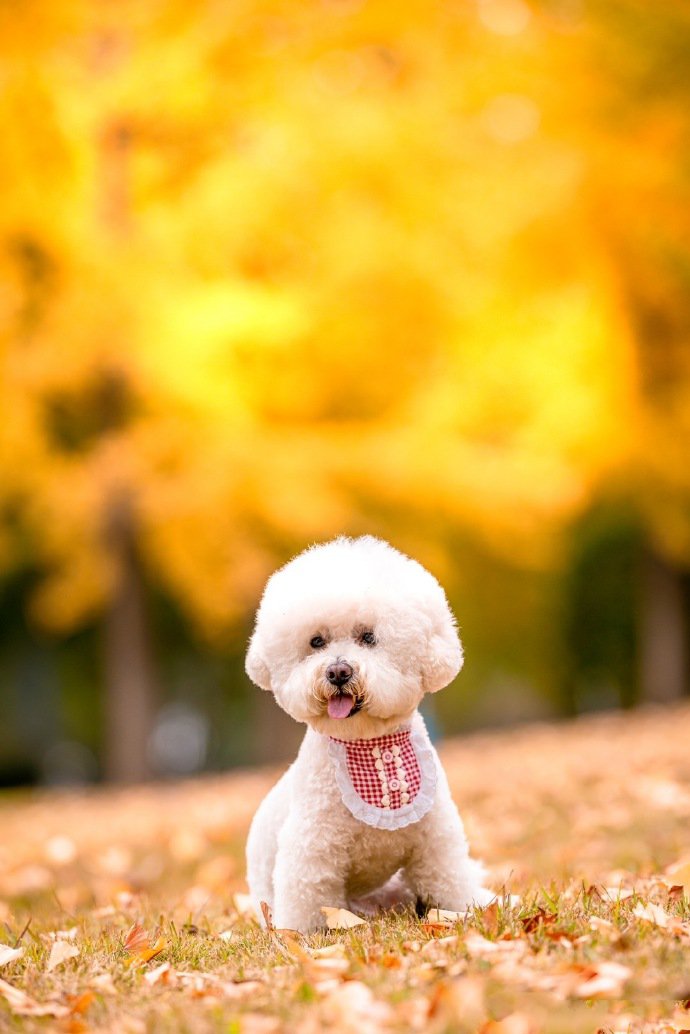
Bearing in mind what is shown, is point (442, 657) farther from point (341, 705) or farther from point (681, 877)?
point (681, 877)

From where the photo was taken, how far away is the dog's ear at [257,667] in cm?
324

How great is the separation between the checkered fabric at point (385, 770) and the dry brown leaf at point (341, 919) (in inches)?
11.4

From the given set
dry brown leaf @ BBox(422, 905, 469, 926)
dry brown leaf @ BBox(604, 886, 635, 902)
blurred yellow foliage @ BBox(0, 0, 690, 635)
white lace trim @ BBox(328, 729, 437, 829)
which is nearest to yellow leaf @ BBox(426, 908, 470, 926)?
dry brown leaf @ BBox(422, 905, 469, 926)

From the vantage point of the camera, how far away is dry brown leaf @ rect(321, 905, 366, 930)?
3.09 metres

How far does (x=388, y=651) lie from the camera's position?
3.08 metres

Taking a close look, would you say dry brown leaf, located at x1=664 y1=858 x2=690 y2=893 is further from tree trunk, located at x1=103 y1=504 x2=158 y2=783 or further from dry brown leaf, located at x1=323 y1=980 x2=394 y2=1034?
tree trunk, located at x1=103 y1=504 x2=158 y2=783

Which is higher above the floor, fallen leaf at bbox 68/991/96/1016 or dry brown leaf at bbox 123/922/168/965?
fallen leaf at bbox 68/991/96/1016

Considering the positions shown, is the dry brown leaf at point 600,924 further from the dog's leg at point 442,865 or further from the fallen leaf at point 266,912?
the fallen leaf at point 266,912

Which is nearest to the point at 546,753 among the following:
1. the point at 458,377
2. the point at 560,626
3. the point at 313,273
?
the point at 458,377

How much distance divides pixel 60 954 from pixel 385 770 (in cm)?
97

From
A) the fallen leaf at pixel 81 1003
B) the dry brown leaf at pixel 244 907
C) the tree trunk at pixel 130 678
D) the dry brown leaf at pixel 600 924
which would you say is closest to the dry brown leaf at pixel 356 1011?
the fallen leaf at pixel 81 1003

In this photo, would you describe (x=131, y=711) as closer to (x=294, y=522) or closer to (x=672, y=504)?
(x=294, y=522)

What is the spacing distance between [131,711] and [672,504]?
5.86 m

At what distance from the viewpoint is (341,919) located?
3.10 meters
